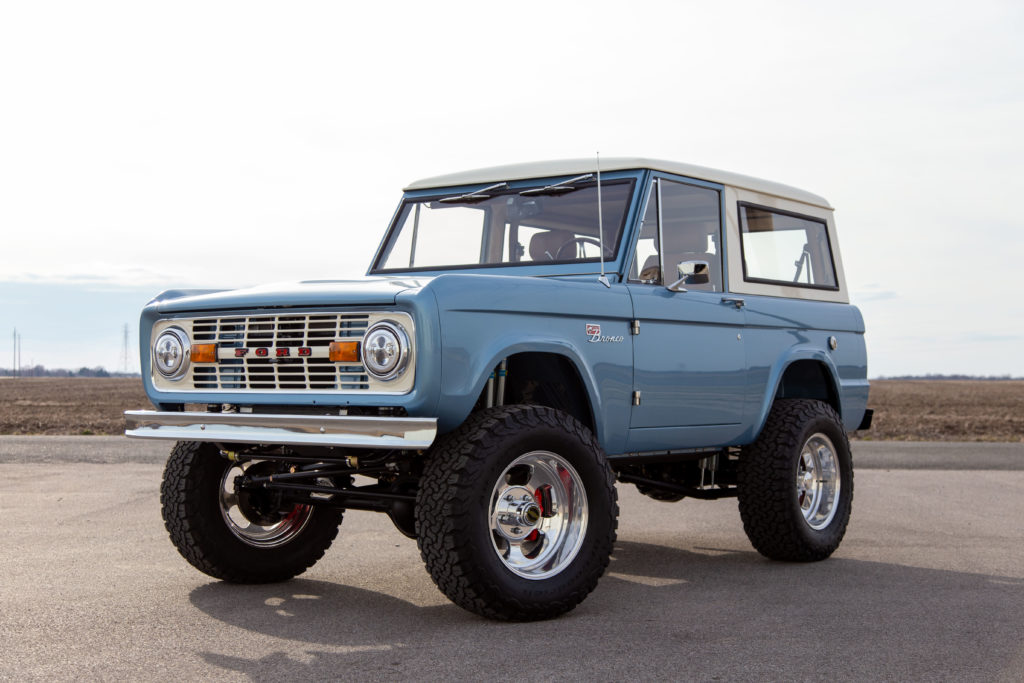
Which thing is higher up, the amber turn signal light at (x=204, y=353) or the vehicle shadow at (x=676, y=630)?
the amber turn signal light at (x=204, y=353)

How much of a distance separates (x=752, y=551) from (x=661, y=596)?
78.4 inches

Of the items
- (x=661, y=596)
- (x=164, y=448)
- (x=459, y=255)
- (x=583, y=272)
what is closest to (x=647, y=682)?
(x=661, y=596)

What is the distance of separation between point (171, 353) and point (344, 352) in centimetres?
122

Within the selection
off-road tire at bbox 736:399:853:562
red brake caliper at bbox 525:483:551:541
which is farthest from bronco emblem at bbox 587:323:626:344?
off-road tire at bbox 736:399:853:562

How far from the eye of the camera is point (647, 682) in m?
4.08

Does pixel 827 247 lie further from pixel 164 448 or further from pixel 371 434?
pixel 164 448

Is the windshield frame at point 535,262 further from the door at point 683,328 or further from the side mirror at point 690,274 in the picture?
the side mirror at point 690,274

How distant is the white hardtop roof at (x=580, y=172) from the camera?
262 inches

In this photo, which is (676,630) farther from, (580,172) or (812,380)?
(812,380)

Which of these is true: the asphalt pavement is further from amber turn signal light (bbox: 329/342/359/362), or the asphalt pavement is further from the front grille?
amber turn signal light (bbox: 329/342/359/362)

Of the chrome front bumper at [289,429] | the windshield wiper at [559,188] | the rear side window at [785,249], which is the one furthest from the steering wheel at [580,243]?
the chrome front bumper at [289,429]

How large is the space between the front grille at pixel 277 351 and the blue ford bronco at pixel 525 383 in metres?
0.01

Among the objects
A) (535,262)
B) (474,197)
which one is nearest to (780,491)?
(535,262)

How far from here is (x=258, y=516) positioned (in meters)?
6.14
